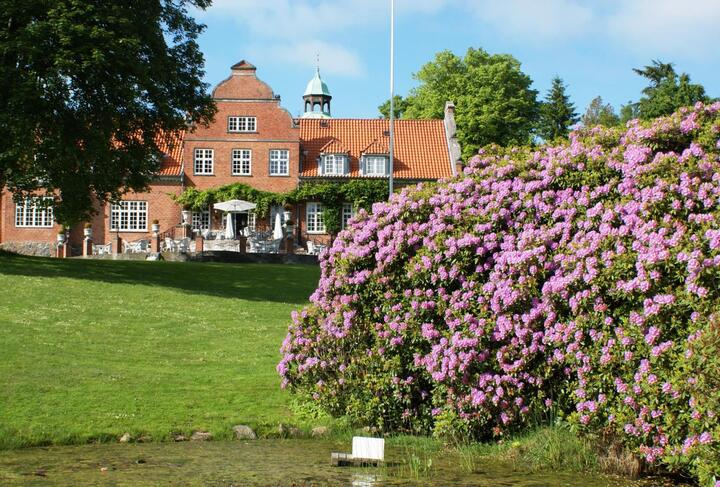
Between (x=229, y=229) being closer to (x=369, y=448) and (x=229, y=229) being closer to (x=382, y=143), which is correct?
(x=382, y=143)

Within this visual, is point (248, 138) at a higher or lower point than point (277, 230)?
higher

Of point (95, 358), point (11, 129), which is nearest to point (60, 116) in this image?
point (11, 129)

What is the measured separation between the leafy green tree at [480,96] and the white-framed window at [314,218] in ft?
38.7

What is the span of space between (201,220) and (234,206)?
4.47 m

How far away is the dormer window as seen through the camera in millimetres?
53312

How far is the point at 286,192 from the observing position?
52156 millimetres

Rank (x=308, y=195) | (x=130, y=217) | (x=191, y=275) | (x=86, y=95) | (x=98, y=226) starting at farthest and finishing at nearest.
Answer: (x=130, y=217)
(x=308, y=195)
(x=98, y=226)
(x=191, y=275)
(x=86, y=95)

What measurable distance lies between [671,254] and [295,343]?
573 cm

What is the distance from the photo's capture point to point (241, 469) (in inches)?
345

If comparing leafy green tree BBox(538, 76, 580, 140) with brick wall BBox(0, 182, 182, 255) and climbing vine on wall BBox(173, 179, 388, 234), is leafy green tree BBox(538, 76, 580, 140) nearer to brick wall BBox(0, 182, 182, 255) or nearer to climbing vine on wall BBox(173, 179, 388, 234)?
climbing vine on wall BBox(173, 179, 388, 234)

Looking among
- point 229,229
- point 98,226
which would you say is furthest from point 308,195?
point 98,226

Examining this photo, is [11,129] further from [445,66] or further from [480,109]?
[445,66]

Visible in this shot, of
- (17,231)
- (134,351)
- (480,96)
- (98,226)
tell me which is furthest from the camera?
(480,96)

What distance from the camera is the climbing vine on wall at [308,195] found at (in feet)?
169
